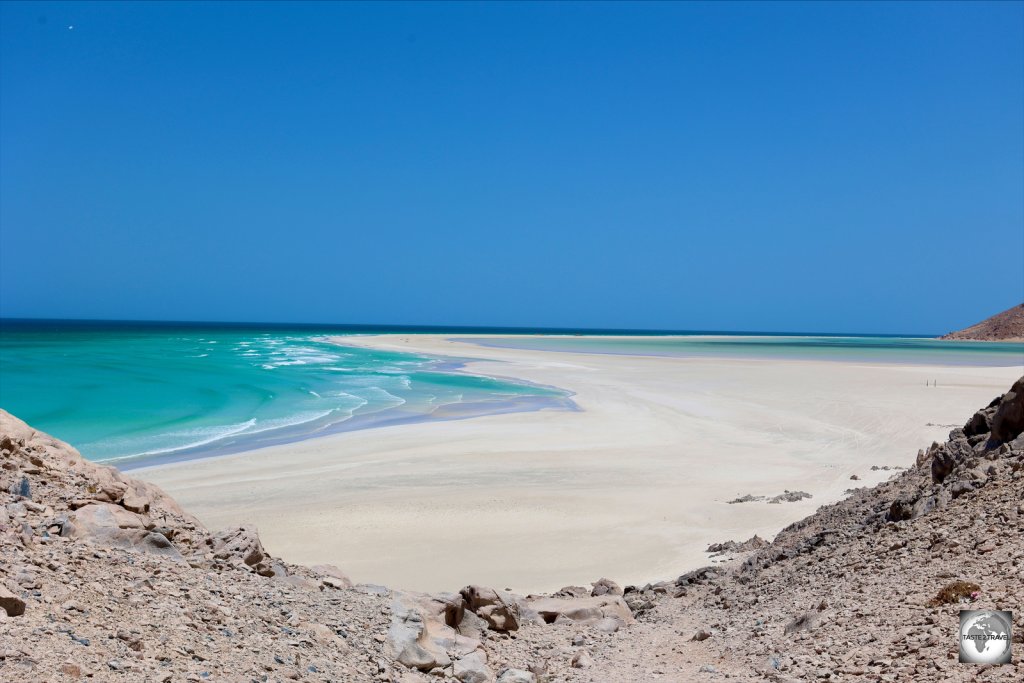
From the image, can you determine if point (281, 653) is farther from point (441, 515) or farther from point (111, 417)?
point (111, 417)

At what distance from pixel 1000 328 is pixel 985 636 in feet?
517

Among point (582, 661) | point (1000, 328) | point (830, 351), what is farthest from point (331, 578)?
point (1000, 328)

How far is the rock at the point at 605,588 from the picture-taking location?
926 centimetres

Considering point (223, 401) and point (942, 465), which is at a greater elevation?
point (942, 465)

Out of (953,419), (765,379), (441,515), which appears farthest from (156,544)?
(765,379)

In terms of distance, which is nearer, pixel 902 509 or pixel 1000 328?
pixel 902 509

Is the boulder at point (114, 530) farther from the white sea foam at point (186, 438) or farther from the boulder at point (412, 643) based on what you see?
the white sea foam at point (186, 438)

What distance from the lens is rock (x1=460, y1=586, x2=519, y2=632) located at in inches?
281

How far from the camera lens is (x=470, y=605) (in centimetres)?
723

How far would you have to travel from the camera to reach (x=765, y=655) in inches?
243

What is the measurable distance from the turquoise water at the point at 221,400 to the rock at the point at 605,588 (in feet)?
46.7

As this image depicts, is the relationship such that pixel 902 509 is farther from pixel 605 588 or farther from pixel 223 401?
pixel 223 401

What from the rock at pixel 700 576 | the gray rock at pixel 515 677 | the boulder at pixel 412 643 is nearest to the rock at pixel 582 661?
the gray rock at pixel 515 677

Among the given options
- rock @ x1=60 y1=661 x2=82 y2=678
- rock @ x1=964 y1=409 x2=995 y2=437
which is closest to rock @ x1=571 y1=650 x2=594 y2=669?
rock @ x1=60 y1=661 x2=82 y2=678
